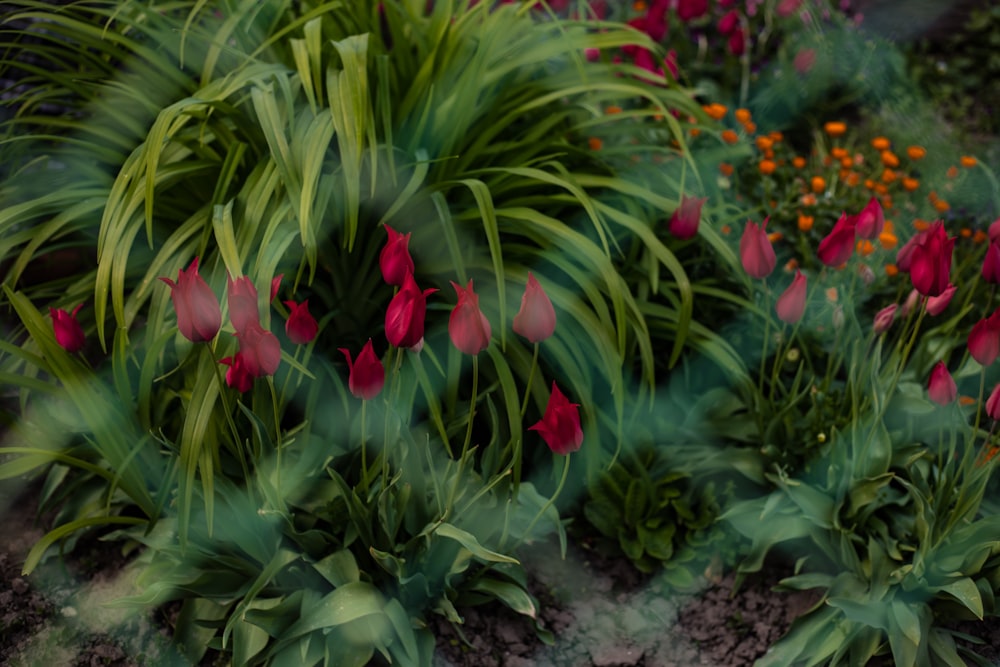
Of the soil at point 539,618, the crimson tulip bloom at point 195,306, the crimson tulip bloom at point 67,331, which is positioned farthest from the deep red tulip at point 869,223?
the crimson tulip bloom at point 67,331

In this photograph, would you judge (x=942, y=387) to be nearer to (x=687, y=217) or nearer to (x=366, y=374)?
(x=687, y=217)

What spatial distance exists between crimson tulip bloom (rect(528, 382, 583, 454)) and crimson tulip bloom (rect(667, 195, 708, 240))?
1.84 feet

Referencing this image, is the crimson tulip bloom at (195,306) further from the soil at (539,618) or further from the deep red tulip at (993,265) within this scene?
the deep red tulip at (993,265)

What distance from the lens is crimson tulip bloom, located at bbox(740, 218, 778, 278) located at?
183cm

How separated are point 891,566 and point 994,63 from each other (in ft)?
8.29

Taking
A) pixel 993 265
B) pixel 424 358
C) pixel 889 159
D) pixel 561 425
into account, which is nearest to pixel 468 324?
pixel 561 425

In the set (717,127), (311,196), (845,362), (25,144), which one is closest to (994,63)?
(717,127)

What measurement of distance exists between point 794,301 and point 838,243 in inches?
4.9

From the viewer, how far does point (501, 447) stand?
208 centimetres

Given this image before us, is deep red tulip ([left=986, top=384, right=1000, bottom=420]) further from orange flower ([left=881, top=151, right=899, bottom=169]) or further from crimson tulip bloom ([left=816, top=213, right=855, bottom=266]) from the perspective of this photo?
orange flower ([left=881, top=151, right=899, bottom=169])

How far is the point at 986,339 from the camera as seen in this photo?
1.69 metres

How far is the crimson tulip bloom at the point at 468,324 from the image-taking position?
58.5 inches

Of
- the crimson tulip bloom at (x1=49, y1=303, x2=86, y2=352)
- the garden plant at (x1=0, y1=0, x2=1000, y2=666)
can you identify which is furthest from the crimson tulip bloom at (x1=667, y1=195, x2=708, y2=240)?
the crimson tulip bloom at (x1=49, y1=303, x2=86, y2=352)

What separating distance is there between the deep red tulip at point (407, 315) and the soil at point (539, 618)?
67 centimetres
